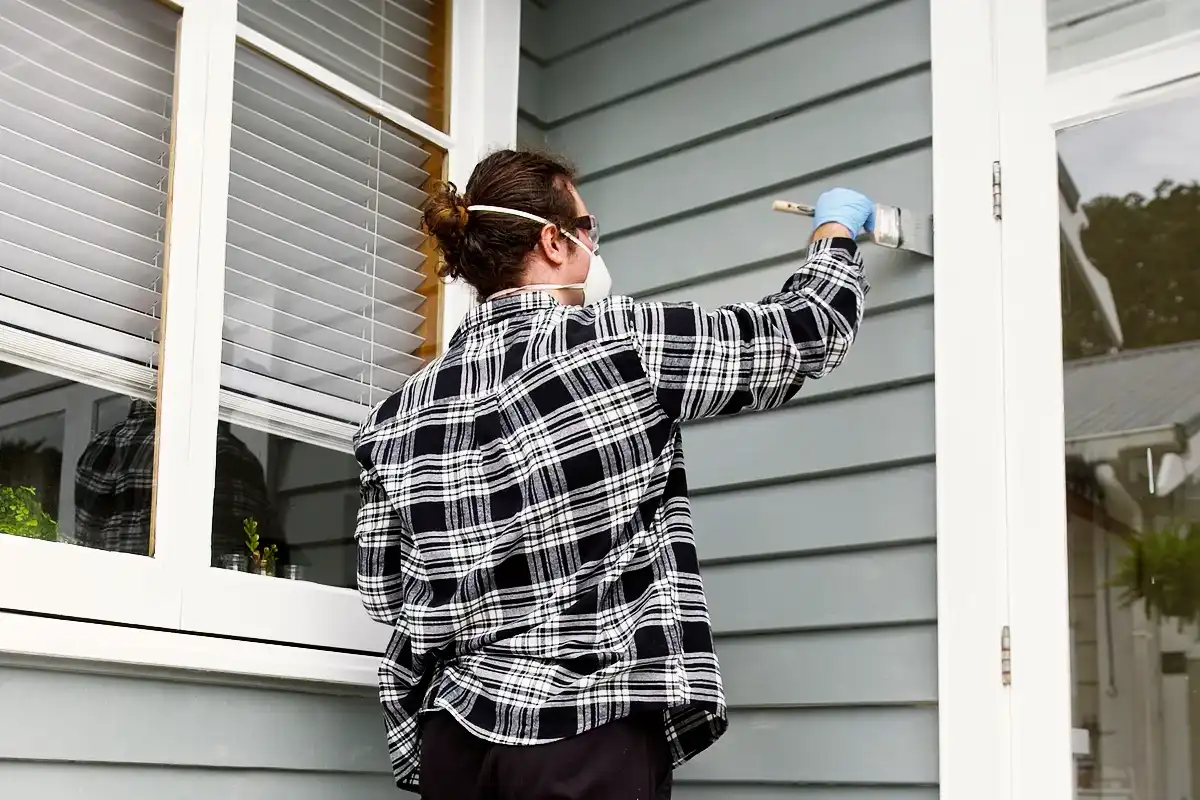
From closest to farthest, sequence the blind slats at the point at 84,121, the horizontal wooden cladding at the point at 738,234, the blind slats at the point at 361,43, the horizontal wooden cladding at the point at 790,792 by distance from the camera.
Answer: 1. the blind slats at the point at 84,121
2. the horizontal wooden cladding at the point at 790,792
3. the horizontal wooden cladding at the point at 738,234
4. the blind slats at the point at 361,43

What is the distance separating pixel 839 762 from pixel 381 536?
837mm

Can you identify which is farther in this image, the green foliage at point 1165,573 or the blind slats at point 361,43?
the blind slats at point 361,43

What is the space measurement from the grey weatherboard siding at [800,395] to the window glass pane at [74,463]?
1.00 meters

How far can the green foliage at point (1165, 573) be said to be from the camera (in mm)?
1973

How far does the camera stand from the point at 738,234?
8.58ft

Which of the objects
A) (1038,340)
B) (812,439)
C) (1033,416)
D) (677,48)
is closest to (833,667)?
(812,439)

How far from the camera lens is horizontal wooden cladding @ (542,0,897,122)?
2.61 metres

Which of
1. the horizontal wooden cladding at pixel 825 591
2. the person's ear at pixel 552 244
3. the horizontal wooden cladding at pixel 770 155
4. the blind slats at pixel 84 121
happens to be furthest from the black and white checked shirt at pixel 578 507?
the blind slats at pixel 84 121

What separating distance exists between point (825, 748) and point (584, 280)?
867mm

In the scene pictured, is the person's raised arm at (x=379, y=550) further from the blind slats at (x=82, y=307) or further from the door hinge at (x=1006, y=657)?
the door hinge at (x=1006, y=657)

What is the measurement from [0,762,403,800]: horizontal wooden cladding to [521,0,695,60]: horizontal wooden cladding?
158 centimetres

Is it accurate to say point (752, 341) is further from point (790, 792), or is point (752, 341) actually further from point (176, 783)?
point (176, 783)

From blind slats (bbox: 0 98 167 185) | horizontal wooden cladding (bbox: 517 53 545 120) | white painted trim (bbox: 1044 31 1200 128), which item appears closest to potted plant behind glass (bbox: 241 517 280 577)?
blind slats (bbox: 0 98 167 185)

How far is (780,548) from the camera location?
241cm
